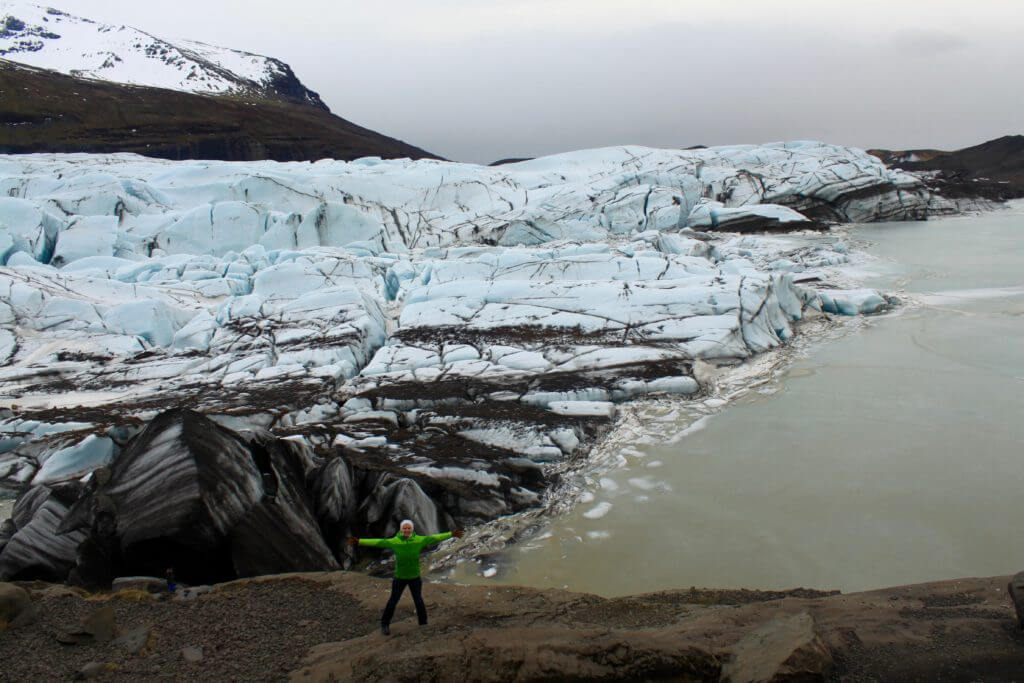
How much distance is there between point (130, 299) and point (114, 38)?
235 ft

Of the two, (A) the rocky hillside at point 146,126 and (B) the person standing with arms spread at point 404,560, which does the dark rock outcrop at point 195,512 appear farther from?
(A) the rocky hillside at point 146,126

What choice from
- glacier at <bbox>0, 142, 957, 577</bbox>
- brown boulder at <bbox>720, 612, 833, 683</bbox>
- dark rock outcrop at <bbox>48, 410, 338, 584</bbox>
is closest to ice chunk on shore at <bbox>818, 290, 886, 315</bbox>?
glacier at <bbox>0, 142, 957, 577</bbox>

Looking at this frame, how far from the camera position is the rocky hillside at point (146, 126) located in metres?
36.6

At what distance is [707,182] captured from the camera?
78.9 ft

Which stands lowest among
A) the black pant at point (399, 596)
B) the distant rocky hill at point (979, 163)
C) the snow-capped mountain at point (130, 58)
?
the black pant at point (399, 596)

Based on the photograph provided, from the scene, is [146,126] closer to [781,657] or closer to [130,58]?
[130,58]

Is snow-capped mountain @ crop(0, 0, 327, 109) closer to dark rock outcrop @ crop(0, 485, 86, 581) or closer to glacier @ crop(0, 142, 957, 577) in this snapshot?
glacier @ crop(0, 142, 957, 577)

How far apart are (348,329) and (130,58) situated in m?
69.2

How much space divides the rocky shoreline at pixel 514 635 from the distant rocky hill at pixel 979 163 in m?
39.2

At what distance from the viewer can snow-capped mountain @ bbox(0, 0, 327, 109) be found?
62469mm

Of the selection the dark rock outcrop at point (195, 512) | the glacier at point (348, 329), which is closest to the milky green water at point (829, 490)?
the glacier at point (348, 329)

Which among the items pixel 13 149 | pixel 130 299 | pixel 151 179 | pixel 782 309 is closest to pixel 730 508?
pixel 782 309

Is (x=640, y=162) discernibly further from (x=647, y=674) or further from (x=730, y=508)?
(x=647, y=674)

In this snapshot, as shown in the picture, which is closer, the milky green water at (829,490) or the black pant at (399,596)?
the black pant at (399,596)
